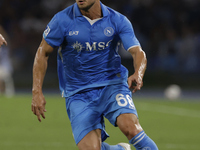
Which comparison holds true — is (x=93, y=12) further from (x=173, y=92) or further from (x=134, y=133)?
(x=173, y=92)

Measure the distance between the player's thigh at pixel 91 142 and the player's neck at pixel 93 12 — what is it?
1215 mm

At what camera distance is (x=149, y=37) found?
18.3 metres

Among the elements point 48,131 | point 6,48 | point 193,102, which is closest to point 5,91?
point 6,48

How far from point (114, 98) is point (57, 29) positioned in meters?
0.92

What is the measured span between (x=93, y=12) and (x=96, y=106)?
1.00 m

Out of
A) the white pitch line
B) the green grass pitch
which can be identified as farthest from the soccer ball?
the white pitch line

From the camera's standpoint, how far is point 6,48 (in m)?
17.2

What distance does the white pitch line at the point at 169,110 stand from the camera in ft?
41.0

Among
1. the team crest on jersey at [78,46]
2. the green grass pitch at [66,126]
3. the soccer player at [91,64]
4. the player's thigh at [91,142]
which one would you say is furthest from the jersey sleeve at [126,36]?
the green grass pitch at [66,126]

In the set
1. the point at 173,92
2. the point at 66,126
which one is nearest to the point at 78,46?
the point at 66,126

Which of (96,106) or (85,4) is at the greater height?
(85,4)

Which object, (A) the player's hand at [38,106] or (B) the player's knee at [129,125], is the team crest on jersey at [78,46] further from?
(B) the player's knee at [129,125]

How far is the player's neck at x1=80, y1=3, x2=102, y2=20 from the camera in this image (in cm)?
552

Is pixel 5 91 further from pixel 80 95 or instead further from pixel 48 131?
pixel 80 95
